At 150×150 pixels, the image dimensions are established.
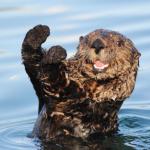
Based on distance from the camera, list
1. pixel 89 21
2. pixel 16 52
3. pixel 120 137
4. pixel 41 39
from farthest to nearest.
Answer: pixel 89 21, pixel 16 52, pixel 120 137, pixel 41 39

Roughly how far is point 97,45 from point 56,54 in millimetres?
460

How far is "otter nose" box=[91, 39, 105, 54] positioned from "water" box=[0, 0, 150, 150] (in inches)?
35.9

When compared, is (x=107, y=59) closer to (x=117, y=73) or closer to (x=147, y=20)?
(x=117, y=73)

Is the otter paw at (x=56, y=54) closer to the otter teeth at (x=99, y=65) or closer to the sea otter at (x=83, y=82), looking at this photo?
the sea otter at (x=83, y=82)

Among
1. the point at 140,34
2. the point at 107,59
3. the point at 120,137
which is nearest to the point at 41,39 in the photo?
the point at 107,59

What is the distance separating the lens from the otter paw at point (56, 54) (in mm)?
7426

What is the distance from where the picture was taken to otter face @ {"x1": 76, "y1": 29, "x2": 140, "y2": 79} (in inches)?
308

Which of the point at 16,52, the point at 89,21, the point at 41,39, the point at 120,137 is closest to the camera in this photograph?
the point at 41,39

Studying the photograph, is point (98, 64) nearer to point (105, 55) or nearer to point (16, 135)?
point (105, 55)

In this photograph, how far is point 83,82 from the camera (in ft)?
26.2

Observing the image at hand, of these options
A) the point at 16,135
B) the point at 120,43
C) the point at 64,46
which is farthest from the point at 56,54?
the point at 64,46

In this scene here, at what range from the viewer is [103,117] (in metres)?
8.17

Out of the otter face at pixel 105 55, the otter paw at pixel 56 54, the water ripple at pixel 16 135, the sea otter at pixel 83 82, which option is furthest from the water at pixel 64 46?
the otter paw at pixel 56 54

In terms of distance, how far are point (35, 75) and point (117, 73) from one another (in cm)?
76
